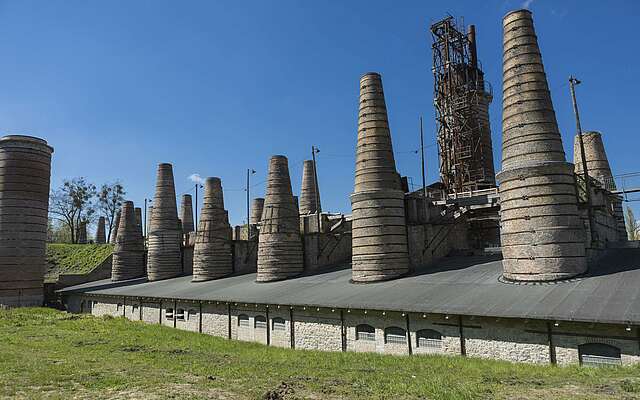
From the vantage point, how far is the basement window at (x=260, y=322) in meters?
20.9

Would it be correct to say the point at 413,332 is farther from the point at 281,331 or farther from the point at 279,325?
the point at 279,325

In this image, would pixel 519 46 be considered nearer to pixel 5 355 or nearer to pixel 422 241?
pixel 422 241

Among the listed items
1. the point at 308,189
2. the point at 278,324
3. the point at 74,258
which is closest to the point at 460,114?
the point at 308,189

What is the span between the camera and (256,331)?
2127 cm

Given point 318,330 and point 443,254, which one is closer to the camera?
point 318,330

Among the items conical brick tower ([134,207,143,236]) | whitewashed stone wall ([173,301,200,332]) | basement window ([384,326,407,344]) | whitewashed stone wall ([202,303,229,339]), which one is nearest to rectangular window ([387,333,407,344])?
basement window ([384,326,407,344])

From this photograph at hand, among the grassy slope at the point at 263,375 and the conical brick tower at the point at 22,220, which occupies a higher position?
the conical brick tower at the point at 22,220

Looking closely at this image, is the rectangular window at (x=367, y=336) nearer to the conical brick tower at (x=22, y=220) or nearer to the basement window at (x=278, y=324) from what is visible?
the basement window at (x=278, y=324)

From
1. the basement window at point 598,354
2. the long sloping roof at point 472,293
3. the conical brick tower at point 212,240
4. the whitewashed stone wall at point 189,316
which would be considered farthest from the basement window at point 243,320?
the basement window at point 598,354

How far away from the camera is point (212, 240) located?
31.7 metres

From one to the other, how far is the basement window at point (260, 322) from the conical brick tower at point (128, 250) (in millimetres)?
22867

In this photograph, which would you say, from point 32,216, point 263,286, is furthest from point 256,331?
point 32,216

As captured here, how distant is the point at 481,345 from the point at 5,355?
15886 millimetres

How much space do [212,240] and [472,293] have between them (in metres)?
20.3
